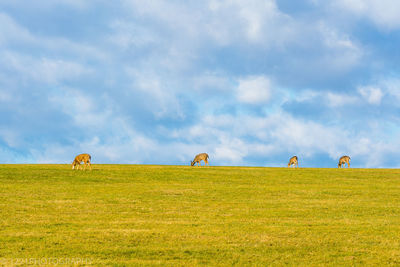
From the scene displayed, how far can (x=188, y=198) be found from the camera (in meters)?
28.5

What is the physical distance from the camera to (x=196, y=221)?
2011 centimetres

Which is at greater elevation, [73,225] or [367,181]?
[367,181]

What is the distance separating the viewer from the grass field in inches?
543

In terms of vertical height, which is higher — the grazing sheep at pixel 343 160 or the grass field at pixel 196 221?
the grazing sheep at pixel 343 160

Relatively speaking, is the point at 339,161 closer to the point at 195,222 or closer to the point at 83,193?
the point at 83,193

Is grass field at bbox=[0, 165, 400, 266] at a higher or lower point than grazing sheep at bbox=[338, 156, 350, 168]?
lower

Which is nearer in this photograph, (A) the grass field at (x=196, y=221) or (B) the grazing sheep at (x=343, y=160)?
(A) the grass field at (x=196, y=221)

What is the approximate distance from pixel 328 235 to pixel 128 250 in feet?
26.3

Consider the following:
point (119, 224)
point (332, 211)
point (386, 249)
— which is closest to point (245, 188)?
point (332, 211)

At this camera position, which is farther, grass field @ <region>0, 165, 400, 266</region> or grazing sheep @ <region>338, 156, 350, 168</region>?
grazing sheep @ <region>338, 156, 350, 168</region>

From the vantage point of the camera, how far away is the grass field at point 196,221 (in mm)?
13781

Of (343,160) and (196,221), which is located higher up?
(343,160)

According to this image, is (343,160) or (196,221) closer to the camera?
(196,221)

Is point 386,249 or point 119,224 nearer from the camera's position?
point 386,249
